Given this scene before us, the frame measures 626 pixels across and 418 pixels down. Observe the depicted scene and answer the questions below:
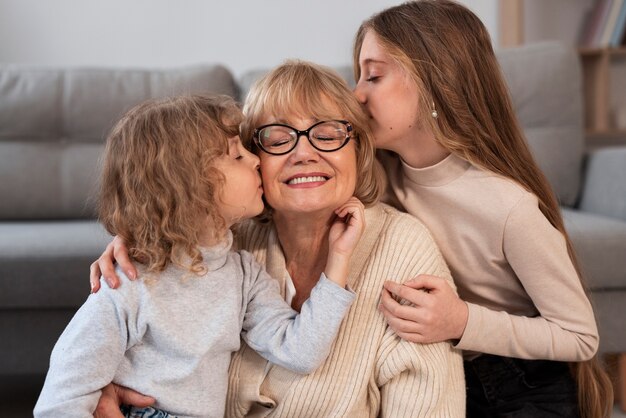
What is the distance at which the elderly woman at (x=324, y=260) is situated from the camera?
125cm

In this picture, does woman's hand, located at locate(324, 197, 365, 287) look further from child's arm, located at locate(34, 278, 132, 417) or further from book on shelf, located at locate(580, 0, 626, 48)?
book on shelf, located at locate(580, 0, 626, 48)

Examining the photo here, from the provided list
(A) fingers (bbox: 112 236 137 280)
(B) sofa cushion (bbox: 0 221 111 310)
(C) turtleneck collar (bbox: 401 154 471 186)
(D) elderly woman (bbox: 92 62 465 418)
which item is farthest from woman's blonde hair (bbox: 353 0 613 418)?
(B) sofa cushion (bbox: 0 221 111 310)

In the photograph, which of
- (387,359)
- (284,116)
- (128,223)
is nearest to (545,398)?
(387,359)

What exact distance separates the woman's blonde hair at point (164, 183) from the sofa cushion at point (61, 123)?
1.38 metres

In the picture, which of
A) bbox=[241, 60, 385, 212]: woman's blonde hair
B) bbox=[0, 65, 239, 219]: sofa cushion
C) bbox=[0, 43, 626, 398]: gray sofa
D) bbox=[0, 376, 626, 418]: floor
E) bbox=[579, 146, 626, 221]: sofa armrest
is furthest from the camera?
bbox=[0, 65, 239, 219]: sofa cushion

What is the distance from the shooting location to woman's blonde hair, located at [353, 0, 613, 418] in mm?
1386

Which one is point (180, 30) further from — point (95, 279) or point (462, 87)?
point (95, 279)

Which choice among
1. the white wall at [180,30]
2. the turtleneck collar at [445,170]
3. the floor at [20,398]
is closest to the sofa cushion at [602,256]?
the floor at [20,398]

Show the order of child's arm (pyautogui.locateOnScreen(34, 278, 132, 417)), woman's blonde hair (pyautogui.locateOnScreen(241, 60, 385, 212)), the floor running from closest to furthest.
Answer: child's arm (pyautogui.locateOnScreen(34, 278, 132, 417))
woman's blonde hair (pyautogui.locateOnScreen(241, 60, 385, 212))
the floor

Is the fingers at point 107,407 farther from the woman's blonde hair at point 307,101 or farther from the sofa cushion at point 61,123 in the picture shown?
the sofa cushion at point 61,123

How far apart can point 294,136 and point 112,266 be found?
40 cm

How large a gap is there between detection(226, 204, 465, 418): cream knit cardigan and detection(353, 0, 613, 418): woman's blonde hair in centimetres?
21

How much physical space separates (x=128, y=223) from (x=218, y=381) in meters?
0.31

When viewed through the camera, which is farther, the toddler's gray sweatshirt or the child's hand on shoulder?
the child's hand on shoulder
